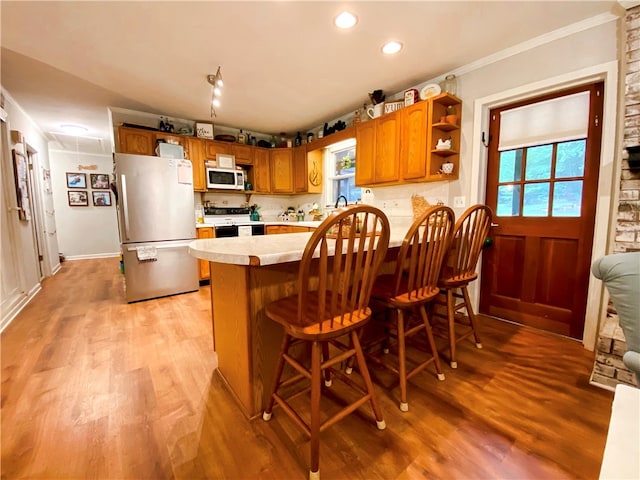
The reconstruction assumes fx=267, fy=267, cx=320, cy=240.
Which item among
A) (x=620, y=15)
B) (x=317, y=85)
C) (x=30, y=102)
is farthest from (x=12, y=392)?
(x=620, y=15)

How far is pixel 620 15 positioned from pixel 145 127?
4.67 m

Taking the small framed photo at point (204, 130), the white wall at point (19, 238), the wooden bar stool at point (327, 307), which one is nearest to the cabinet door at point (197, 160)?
the small framed photo at point (204, 130)

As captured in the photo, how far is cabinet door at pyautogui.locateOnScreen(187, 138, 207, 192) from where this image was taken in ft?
12.6

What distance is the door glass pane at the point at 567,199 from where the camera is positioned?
2125mm

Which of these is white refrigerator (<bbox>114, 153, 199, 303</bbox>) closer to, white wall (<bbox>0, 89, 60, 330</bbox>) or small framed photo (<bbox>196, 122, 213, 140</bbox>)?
small framed photo (<bbox>196, 122, 213, 140</bbox>)

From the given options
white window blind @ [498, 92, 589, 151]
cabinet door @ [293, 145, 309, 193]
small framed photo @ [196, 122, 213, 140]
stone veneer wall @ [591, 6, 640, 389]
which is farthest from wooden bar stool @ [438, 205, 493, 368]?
small framed photo @ [196, 122, 213, 140]

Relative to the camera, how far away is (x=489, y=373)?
1752mm

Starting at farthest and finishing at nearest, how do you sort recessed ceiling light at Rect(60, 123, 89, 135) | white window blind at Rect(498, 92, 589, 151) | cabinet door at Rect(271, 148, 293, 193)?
cabinet door at Rect(271, 148, 293, 193) → recessed ceiling light at Rect(60, 123, 89, 135) → white window blind at Rect(498, 92, 589, 151)

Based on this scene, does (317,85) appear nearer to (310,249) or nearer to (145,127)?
(145,127)

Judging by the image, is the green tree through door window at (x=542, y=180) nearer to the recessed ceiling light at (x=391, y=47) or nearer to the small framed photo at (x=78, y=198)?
the recessed ceiling light at (x=391, y=47)

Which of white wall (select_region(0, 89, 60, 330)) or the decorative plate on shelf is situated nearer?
the decorative plate on shelf

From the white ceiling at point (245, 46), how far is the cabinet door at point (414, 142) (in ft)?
1.30

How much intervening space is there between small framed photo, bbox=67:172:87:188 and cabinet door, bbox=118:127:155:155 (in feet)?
12.5

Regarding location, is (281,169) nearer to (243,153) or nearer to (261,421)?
(243,153)
